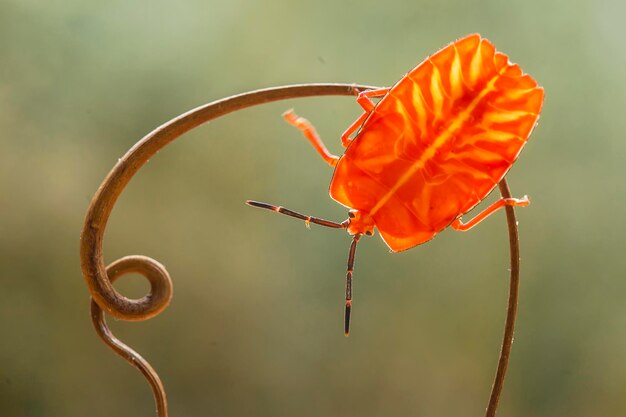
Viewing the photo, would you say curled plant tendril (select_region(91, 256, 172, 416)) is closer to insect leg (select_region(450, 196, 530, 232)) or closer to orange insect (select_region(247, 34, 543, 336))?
orange insect (select_region(247, 34, 543, 336))

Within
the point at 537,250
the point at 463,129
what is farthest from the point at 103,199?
the point at 537,250

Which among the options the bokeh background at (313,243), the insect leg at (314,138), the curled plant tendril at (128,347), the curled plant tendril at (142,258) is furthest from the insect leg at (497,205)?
the bokeh background at (313,243)

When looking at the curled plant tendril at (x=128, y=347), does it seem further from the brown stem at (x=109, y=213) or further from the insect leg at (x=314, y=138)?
the insect leg at (x=314, y=138)

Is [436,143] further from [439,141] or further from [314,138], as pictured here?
[314,138]

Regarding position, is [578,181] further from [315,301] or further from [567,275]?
[315,301]

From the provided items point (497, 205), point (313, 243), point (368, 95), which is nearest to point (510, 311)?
point (497, 205)

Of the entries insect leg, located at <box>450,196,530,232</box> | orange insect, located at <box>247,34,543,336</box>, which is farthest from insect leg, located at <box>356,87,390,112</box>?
insect leg, located at <box>450,196,530,232</box>
